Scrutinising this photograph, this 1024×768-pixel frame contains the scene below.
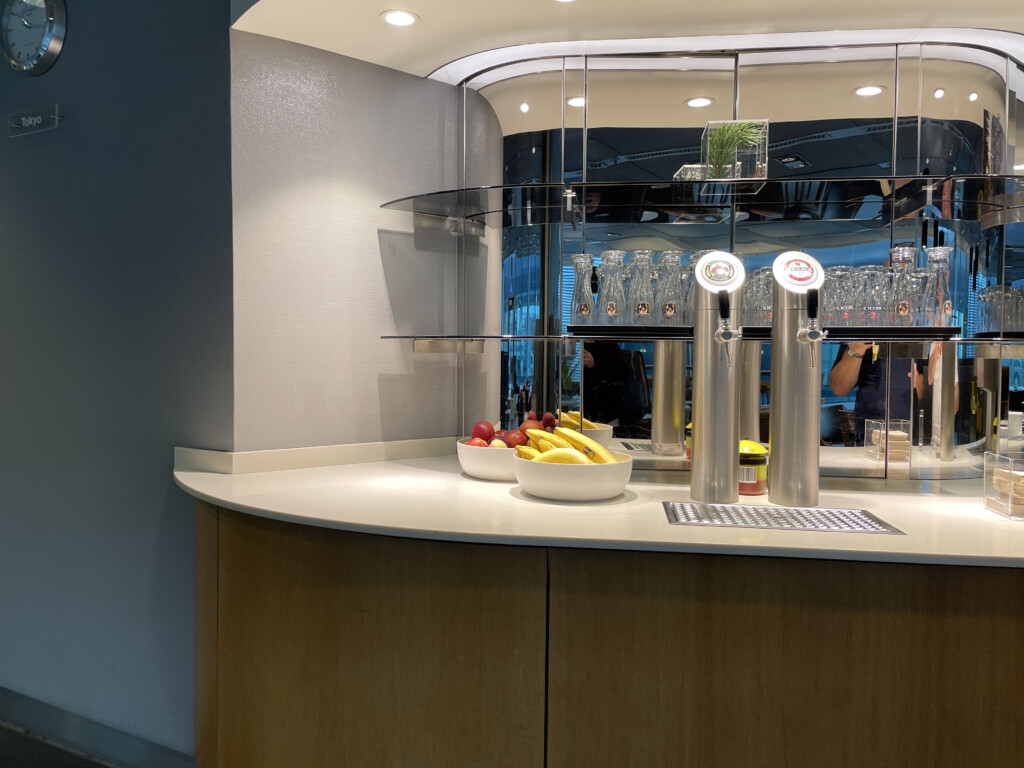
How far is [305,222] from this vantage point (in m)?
2.40

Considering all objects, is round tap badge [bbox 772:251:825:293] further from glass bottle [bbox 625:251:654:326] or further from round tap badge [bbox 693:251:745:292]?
glass bottle [bbox 625:251:654:326]

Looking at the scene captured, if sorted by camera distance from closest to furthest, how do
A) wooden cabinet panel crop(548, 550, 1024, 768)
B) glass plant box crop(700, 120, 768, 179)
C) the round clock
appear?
wooden cabinet panel crop(548, 550, 1024, 768)
glass plant box crop(700, 120, 768, 179)
the round clock

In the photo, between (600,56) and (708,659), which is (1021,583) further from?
(600,56)

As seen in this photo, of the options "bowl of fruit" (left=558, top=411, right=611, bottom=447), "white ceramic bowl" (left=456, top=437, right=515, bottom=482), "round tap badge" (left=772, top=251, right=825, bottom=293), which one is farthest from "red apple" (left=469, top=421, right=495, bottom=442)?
"round tap badge" (left=772, top=251, right=825, bottom=293)

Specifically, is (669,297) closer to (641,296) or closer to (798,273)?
(641,296)

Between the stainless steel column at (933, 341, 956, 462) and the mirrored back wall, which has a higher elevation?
the mirrored back wall

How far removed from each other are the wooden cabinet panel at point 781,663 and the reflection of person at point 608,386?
0.93 meters

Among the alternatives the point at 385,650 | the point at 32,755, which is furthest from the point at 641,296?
the point at 32,755

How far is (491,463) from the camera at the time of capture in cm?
223

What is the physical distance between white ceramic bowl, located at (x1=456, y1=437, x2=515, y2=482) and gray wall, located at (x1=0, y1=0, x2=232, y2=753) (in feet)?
2.35

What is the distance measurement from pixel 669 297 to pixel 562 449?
1.87 ft

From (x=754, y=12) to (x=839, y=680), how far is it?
5.61 feet

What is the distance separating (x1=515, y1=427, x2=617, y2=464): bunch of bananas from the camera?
1988 mm

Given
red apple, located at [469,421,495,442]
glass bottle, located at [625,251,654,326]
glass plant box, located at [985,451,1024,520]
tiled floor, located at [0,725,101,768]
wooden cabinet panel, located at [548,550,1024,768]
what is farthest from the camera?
tiled floor, located at [0,725,101,768]
